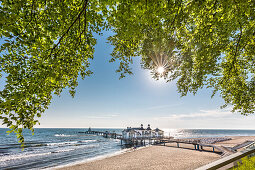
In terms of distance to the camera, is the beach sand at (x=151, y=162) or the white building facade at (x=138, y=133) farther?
the white building facade at (x=138, y=133)

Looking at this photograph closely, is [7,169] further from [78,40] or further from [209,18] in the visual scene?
[209,18]

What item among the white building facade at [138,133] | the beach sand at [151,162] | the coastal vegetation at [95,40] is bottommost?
the white building facade at [138,133]

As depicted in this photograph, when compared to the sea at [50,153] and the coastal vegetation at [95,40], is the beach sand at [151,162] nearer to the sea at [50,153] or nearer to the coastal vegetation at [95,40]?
the sea at [50,153]

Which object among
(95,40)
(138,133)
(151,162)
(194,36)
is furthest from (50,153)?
(138,133)

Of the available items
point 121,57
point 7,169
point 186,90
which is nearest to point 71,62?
point 121,57

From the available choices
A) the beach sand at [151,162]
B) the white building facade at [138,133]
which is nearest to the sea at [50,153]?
the beach sand at [151,162]

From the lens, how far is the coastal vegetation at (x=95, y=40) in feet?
8.68

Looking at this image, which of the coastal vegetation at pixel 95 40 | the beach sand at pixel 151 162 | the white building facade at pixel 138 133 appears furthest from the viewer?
the white building facade at pixel 138 133

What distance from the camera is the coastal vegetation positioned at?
2.65 metres

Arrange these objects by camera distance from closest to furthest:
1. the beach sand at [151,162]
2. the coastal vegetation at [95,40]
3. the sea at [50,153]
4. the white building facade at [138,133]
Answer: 1. the coastal vegetation at [95,40]
2. the beach sand at [151,162]
3. the sea at [50,153]
4. the white building facade at [138,133]

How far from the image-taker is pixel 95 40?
428 cm

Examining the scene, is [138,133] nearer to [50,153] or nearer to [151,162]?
[50,153]

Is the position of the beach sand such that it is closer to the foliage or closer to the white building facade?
the foliage

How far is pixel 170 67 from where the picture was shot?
7262 mm
